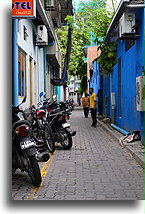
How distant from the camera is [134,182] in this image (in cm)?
575

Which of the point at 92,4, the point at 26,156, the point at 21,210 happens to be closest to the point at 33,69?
the point at 92,4

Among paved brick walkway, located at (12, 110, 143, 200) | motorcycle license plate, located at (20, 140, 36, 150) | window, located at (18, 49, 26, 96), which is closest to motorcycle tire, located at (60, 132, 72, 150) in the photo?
paved brick walkway, located at (12, 110, 143, 200)

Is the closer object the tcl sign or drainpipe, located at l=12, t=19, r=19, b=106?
the tcl sign

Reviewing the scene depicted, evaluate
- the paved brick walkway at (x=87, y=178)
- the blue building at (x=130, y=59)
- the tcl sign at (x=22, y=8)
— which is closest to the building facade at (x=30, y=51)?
the tcl sign at (x=22, y=8)

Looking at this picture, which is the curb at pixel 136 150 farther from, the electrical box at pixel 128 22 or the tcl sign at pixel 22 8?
the tcl sign at pixel 22 8

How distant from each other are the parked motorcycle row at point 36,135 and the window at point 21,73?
990 mm

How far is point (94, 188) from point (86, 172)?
3.84ft

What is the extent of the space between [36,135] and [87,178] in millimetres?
3441

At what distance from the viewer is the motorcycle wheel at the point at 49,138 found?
331 inches

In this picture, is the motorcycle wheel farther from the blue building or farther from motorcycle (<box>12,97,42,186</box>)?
motorcycle (<box>12,97,42,186</box>)

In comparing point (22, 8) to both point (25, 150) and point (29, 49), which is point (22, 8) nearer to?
point (25, 150)

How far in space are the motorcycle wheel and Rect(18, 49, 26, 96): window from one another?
2431 mm

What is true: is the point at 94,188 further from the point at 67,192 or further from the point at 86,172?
the point at 86,172

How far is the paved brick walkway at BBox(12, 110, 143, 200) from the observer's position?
4988 millimetres
